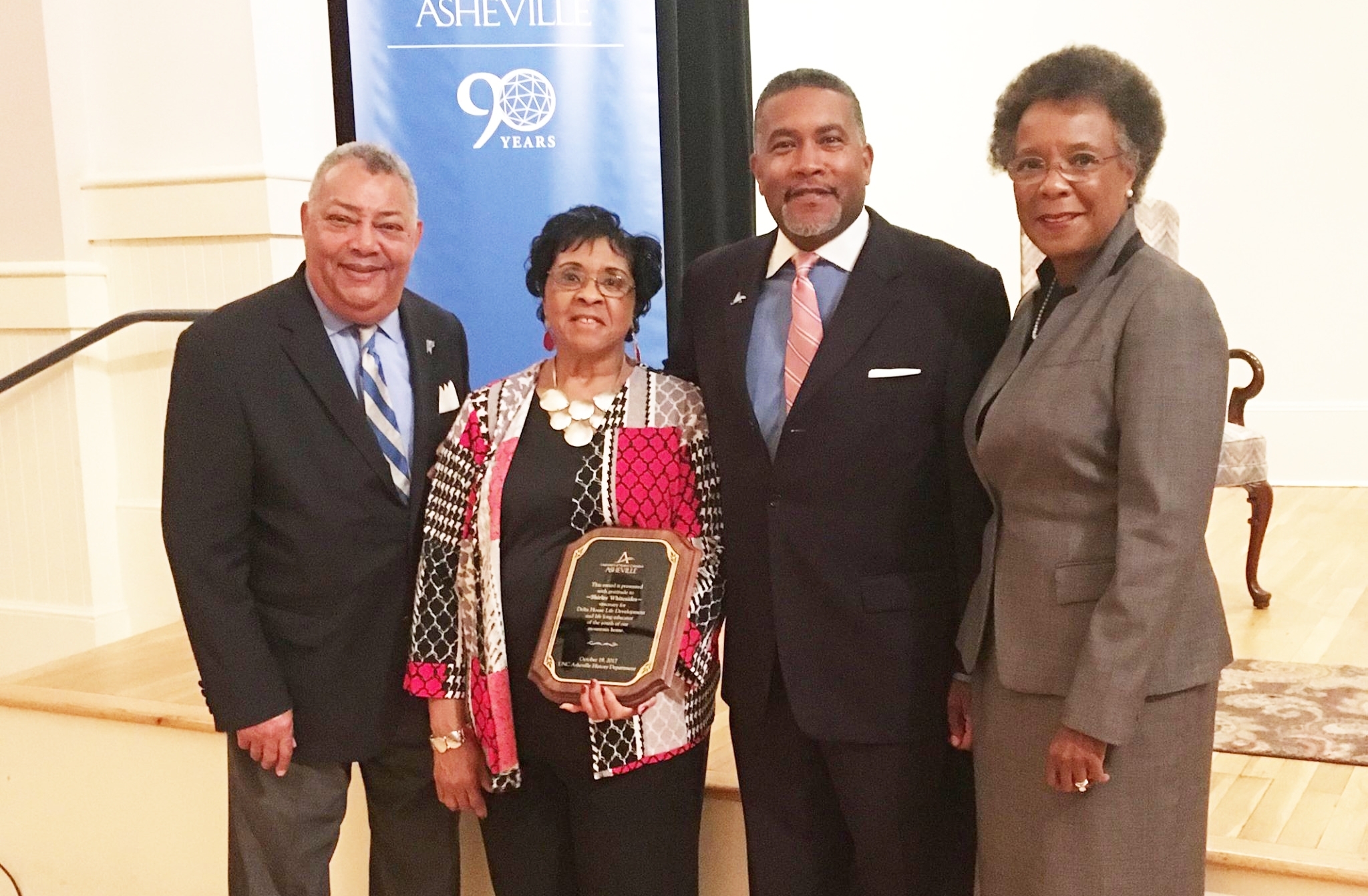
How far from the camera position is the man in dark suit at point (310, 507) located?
1.97 metres

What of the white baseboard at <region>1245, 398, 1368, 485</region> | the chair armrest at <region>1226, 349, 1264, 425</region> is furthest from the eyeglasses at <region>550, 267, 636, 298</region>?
the white baseboard at <region>1245, 398, 1368, 485</region>

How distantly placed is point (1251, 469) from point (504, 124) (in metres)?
2.51

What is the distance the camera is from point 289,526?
2.02 meters

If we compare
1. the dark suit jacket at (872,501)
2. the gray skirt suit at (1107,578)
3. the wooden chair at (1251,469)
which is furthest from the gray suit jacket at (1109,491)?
the wooden chair at (1251,469)

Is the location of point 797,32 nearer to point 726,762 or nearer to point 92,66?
point 92,66

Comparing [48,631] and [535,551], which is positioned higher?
[535,551]

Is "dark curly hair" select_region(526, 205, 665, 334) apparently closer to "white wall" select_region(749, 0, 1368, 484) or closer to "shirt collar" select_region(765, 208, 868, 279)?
"shirt collar" select_region(765, 208, 868, 279)

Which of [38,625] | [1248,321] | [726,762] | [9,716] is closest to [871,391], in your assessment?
[726,762]

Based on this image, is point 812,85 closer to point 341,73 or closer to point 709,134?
point 709,134

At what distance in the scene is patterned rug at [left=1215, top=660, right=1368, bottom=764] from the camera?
2729 mm

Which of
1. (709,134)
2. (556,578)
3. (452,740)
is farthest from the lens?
(709,134)

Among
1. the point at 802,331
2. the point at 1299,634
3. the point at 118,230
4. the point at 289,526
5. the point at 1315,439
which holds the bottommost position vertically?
the point at 1299,634

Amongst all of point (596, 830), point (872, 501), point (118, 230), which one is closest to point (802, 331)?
point (872, 501)

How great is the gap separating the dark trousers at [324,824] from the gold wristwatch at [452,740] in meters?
0.19
